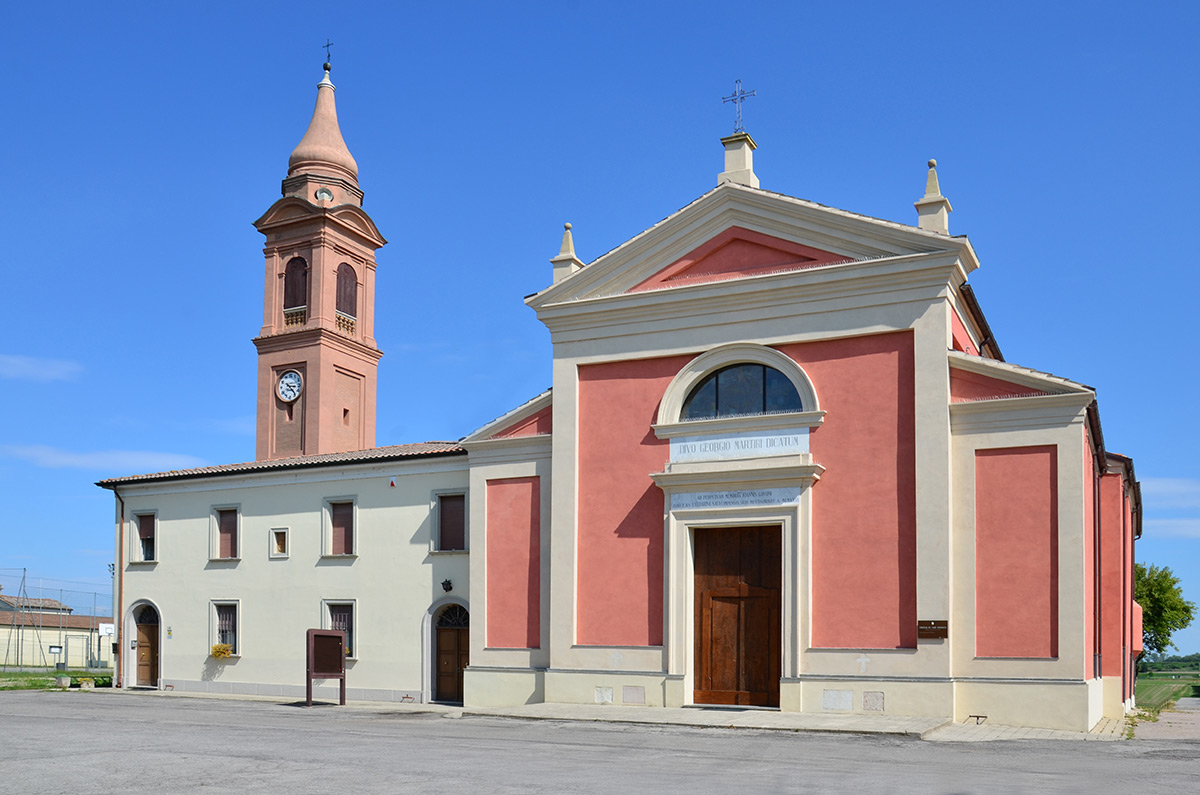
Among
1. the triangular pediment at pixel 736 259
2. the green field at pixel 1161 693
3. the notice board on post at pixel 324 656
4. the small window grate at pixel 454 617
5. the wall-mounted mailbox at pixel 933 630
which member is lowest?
the green field at pixel 1161 693

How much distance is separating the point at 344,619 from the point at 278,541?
286cm

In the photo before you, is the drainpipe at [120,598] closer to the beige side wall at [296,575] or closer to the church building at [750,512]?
the beige side wall at [296,575]

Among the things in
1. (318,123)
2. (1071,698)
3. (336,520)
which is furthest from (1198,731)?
(318,123)

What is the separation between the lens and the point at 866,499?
19.1 meters

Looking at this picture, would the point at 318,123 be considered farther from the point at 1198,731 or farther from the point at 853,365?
the point at 1198,731

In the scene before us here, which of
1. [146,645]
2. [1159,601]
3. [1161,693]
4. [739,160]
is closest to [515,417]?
[739,160]

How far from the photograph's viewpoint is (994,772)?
39.2 feet

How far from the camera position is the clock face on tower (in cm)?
3700

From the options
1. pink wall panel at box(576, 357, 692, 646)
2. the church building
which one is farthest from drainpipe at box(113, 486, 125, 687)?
pink wall panel at box(576, 357, 692, 646)

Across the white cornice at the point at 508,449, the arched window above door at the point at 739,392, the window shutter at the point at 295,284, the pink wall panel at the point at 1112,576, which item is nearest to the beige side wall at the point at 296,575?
the white cornice at the point at 508,449

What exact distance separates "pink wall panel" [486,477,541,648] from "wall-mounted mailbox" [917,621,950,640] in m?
7.74

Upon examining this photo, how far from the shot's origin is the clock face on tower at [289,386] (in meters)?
37.0

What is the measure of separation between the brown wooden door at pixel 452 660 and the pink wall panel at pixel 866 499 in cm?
878

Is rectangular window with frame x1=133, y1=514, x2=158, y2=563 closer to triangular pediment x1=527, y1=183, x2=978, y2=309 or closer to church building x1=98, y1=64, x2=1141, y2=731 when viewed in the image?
church building x1=98, y1=64, x2=1141, y2=731
